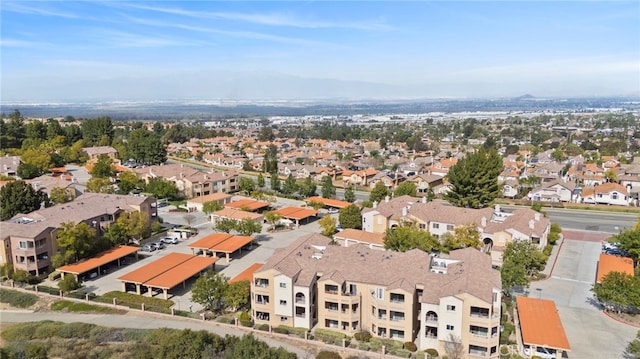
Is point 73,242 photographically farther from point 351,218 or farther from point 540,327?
point 540,327

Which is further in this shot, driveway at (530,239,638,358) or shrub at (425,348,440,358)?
driveway at (530,239,638,358)

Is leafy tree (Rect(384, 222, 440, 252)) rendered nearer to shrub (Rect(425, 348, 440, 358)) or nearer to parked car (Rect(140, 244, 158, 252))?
shrub (Rect(425, 348, 440, 358))

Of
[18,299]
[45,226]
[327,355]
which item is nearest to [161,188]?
[45,226]

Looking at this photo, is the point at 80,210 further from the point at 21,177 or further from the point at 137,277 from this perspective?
the point at 21,177

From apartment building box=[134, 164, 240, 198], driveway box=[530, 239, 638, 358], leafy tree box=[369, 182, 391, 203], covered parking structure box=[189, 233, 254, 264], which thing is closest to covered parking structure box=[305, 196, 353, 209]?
leafy tree box=[369, 182, 391, 203]

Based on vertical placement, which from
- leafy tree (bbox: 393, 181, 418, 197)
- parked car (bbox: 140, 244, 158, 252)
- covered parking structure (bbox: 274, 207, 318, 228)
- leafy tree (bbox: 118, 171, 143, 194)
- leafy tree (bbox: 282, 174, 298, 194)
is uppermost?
leafy tree (bbox: 118, 171, 143, 194)

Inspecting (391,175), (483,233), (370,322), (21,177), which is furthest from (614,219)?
(21,177)
